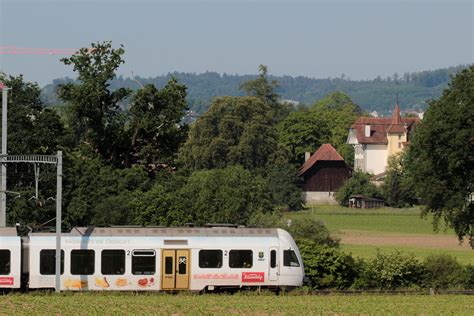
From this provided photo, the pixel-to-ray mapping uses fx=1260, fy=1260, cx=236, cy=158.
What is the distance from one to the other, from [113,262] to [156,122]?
3349 cm

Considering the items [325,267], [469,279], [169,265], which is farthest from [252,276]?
[469,279]

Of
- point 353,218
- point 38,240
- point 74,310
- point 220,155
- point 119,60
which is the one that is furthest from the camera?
point 220,155

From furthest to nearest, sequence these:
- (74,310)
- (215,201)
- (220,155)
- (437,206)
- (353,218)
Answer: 1. (220,155)
2. (353,218)
3. (215,201)
4. (437,206)
5. (74,310)

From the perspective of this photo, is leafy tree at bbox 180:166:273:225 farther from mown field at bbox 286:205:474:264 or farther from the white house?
the white house

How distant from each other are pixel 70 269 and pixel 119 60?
33.9 metres

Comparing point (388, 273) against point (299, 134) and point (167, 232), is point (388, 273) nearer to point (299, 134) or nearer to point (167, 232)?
point (167, 232)

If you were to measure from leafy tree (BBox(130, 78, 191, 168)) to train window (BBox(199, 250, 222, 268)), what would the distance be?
106 ft

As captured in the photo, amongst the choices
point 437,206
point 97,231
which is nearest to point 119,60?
point 437,206

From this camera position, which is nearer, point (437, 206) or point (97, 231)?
point (97, 231)

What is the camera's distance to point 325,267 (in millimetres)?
49125

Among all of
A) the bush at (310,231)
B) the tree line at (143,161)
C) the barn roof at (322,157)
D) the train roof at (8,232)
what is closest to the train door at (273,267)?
the train roof at (8,232)

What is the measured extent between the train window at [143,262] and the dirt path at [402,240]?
4451cm

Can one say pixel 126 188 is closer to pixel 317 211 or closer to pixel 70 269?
pixel 70 269

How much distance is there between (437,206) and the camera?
62.3 meters
